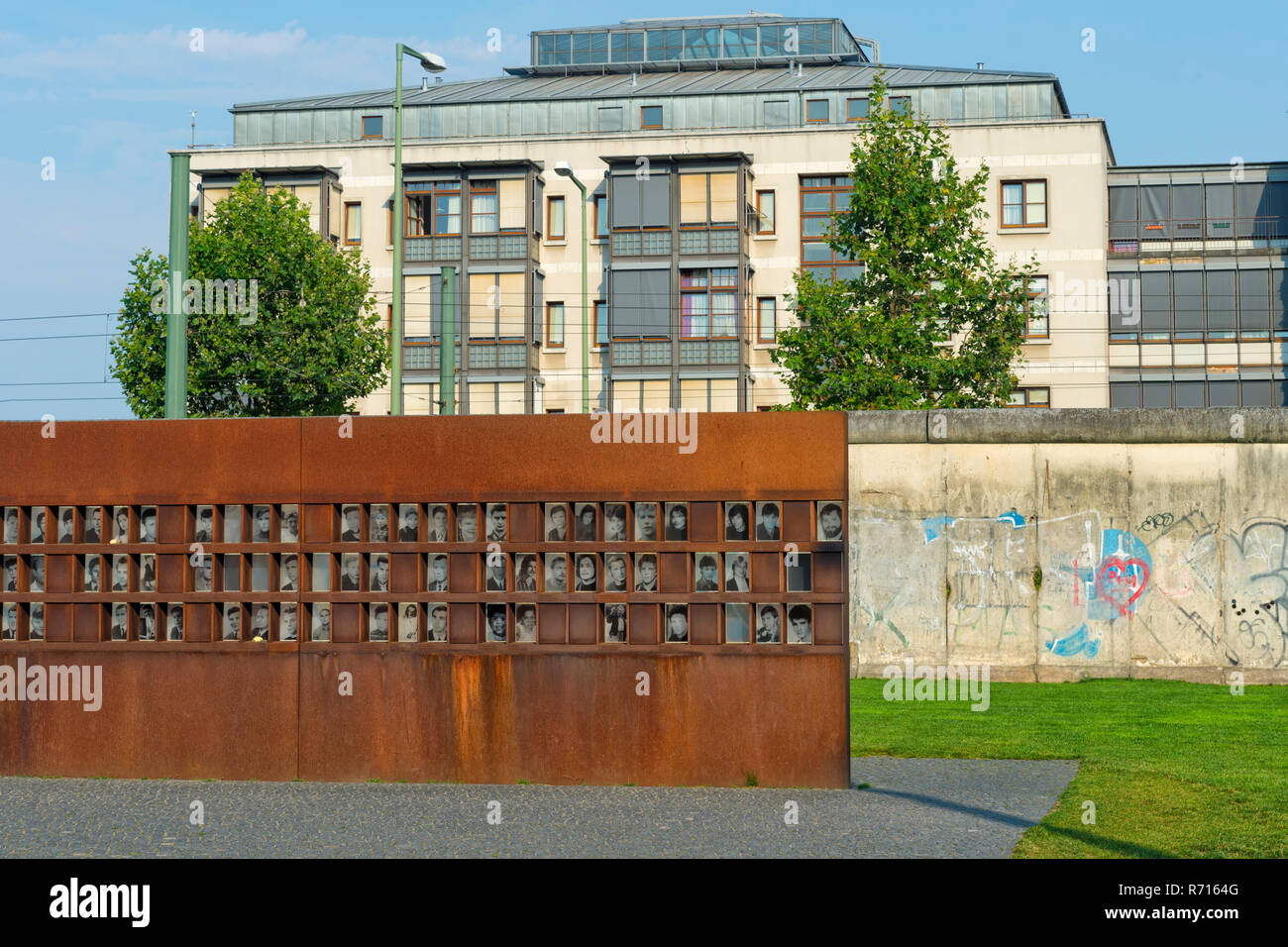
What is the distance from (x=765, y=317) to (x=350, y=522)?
45889mm

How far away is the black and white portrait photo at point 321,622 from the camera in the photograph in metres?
13.5

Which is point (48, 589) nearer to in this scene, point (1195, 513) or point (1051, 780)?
point (1051, 780)

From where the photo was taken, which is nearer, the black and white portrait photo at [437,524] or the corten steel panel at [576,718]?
the corten steel panel at [576,718]

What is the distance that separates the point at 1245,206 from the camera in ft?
195

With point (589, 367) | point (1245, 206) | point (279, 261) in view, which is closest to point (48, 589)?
point (279, 261)

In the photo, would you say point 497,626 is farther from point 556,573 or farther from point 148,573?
point 148,573

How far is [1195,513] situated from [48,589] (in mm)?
15866

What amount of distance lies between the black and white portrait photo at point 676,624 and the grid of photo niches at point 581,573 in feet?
0.04

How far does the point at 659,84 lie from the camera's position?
66.4 metres

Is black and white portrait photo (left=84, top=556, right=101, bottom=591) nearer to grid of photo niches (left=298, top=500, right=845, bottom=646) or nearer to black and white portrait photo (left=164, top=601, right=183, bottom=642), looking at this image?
black and white portrait photo (left=164, top=601, right=183, bottom=642)

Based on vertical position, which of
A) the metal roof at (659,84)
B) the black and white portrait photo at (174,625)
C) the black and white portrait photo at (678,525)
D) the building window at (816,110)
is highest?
the metal roof at (659,84)

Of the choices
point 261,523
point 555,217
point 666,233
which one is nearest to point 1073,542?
point 261,523

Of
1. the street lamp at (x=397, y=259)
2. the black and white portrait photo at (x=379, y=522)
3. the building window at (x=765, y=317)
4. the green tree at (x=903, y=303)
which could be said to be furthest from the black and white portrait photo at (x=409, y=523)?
the building window at (x=765, y=317)

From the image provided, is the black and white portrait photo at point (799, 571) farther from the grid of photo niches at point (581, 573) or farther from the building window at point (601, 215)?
the building window at point (601, 215)
